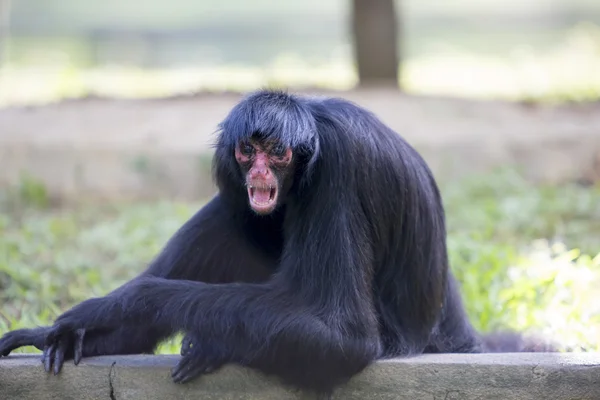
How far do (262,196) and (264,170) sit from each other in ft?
0.44

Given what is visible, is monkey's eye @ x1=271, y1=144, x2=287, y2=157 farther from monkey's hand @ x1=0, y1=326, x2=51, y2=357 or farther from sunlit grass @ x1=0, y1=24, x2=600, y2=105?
sunlit grass @ x1=0, y1=24, x2=600, y2=105

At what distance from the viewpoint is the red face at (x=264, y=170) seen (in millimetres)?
4840

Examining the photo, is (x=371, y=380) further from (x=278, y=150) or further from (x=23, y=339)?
(x=23, y=339)

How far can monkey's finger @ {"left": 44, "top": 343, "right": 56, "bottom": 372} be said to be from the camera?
15.8 feet

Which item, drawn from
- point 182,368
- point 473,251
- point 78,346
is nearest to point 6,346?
point 78,346

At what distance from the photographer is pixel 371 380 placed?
15.5ft

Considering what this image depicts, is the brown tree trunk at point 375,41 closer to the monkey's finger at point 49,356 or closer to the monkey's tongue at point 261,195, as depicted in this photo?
the monkey's tongue at point 261,195

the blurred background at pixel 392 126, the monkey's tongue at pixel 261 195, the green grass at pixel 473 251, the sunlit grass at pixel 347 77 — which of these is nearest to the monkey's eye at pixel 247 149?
the monkey's tongue at pixel 261 195

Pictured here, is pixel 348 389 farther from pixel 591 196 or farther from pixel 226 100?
pixel 226 100

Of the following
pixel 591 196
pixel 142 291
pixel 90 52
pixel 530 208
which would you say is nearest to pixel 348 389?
pixel 142 291

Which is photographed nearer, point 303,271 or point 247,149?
point 303,271

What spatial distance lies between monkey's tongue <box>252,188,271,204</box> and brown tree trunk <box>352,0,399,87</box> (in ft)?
31.7

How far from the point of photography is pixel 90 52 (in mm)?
28250

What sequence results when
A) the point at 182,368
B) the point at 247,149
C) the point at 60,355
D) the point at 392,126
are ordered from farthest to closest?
the point at 392,126, the point at 247,149, the point at 60,355, the point at 182,368
